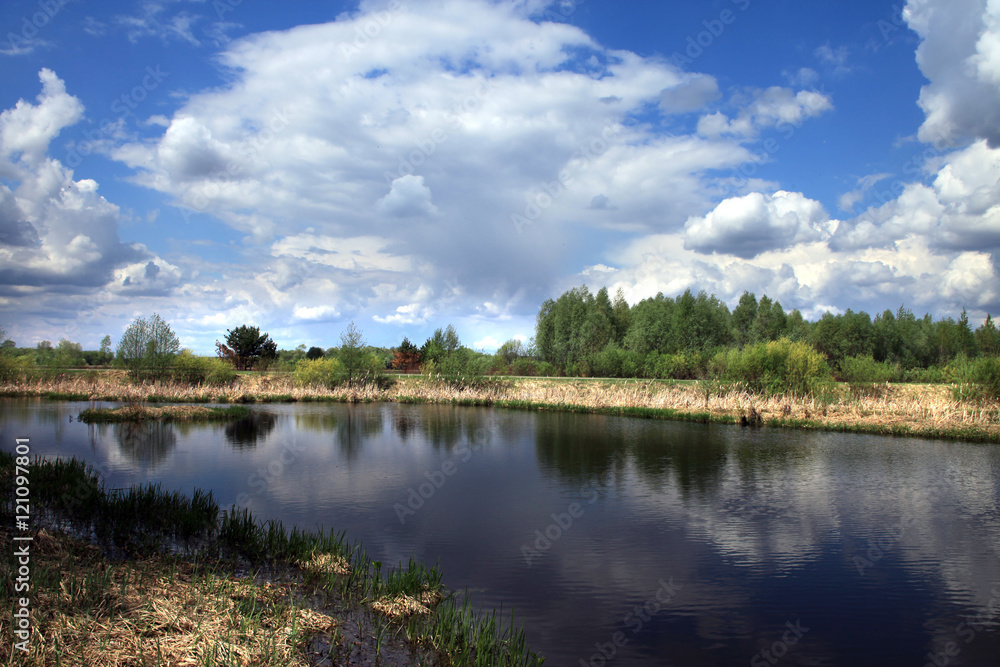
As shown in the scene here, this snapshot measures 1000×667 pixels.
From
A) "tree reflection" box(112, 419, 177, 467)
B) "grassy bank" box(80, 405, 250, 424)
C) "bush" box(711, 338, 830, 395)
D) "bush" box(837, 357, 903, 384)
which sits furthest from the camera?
"bush" box(837, 357, 903, 384)

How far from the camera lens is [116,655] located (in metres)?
4.80

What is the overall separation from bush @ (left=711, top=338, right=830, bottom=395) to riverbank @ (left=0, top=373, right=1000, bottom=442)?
96 centimetres

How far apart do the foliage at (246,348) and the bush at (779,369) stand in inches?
1905

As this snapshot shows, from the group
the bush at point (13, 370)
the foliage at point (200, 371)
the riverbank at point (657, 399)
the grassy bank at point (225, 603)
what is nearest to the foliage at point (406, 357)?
the riverbank at point (657, 399)

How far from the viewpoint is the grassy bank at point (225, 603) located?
5.05 metres

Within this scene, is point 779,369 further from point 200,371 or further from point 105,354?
point 105,354

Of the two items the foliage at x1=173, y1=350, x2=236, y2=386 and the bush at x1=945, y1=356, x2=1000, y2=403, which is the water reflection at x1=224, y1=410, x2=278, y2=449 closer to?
the foliage at x1=173, y1=350, x2=236, y2=386

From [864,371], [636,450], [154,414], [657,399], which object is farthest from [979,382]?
[154,414]

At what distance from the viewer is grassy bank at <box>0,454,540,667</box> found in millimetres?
5047

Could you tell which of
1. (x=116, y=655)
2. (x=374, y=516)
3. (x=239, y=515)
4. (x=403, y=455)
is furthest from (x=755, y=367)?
(x=116, y=655)

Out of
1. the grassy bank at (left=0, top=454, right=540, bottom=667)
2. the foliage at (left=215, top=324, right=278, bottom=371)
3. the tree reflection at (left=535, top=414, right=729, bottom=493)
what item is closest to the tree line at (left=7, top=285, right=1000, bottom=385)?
the foliage at (left=215, top=324, right=278, bottom=371)

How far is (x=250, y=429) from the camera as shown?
24.1 m

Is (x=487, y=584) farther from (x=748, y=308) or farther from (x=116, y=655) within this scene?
(x=748, y=308)

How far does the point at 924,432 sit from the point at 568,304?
4933cm
